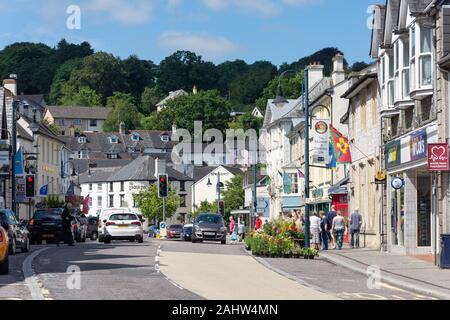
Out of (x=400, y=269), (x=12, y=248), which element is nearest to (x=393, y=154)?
(x=400, y=269)

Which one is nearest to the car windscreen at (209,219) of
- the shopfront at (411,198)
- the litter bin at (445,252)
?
the shopfront at (411,198)

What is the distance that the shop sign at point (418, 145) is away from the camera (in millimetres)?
33094

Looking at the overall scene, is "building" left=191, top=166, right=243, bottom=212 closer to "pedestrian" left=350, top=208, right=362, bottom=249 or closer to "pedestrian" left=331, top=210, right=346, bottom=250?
"pedestrian" left=350, top=208, right=362, bottom=249

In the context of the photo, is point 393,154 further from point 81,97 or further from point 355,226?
point 81,97

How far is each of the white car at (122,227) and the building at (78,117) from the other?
140962 millimetres

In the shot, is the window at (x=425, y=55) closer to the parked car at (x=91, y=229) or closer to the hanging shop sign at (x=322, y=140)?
the hanging shop sign at (x=322, y=140)

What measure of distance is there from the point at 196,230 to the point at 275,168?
134 feet

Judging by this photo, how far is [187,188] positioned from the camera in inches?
5384

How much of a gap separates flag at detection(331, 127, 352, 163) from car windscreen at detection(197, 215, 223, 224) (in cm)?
852

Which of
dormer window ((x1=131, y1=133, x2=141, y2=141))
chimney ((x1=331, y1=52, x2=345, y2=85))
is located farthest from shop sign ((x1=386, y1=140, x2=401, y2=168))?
dormer window ((x1=131, y1=133, x2=141, y2=141))

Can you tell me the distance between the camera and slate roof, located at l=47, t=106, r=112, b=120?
619 ft

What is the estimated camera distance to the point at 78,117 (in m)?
191

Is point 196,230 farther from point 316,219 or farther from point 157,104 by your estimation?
point 157,104
